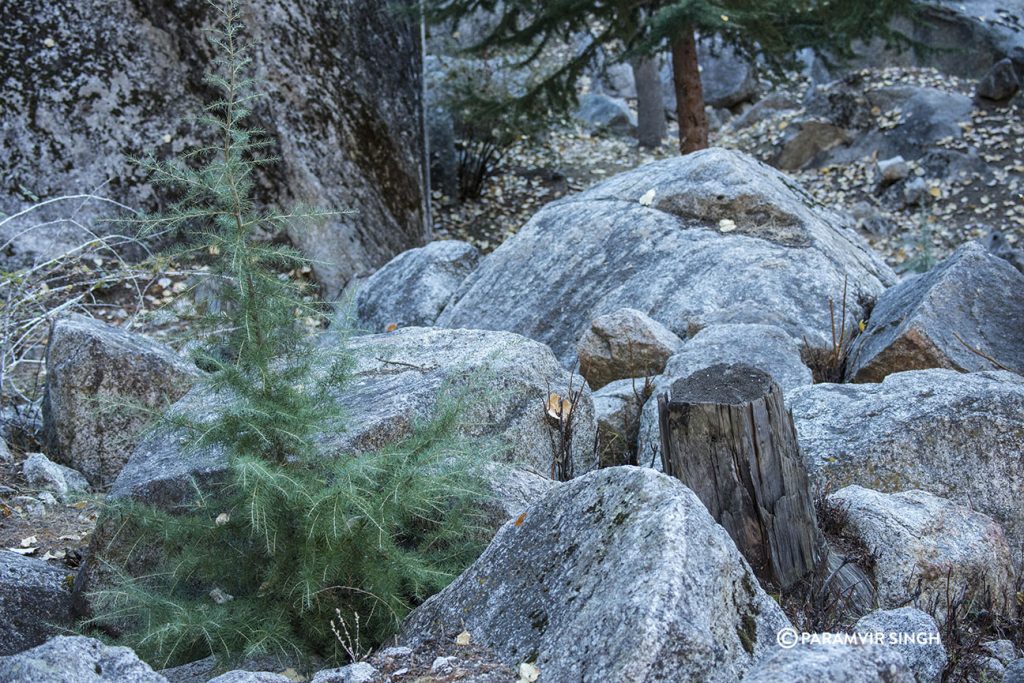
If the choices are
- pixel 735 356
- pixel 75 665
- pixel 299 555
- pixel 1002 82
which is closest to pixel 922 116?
pixel 1002 82

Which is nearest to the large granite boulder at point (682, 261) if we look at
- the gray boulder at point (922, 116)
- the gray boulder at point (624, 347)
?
the gray boulder at point (624, 347)

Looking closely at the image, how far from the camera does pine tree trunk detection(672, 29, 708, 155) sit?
33.4ft

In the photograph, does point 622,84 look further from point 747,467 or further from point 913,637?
point 913,637

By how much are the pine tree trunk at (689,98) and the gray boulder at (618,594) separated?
26.3ft

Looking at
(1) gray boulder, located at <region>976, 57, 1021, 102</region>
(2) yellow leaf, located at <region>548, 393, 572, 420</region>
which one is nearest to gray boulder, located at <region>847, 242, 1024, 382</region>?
(2) yellow leaf, located at <region>548, 393, 572, 420</region>

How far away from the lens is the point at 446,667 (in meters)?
2.52

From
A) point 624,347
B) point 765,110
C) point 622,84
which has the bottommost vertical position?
point 624,347

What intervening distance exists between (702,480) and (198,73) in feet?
24.3

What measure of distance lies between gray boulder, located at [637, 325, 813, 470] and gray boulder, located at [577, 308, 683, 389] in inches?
12.2

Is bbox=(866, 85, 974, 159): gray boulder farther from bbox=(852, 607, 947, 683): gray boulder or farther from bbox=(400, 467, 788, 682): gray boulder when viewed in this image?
bbox=(400, 467, 788, 682): gray boulder

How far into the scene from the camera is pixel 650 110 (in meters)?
14.9

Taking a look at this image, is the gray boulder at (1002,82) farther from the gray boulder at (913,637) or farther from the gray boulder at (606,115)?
the gray boulder at (913,637)

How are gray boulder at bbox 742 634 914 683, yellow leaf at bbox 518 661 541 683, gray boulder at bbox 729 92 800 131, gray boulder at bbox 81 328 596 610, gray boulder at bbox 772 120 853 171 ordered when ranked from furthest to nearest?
gray boulder at bbox 729 92 800 131 → gray boulder at bbox 772 120 853 171 → gray boulder at bbox 81 328 596 610 → yellow leaf at bbox 518 661 541 683 → gray boulder at bbox 742 634 914 683

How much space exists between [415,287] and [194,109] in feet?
10.2
